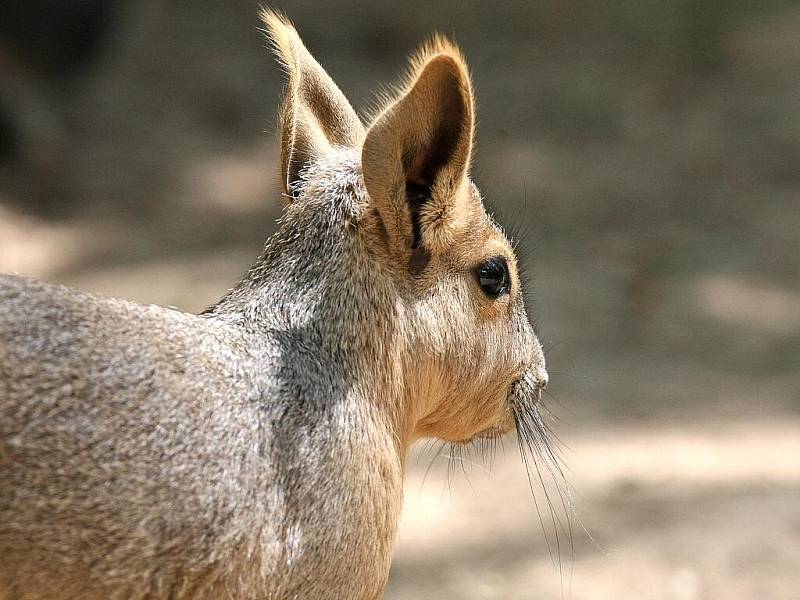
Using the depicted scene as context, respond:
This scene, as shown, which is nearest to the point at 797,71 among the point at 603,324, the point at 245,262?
the point at 603,324

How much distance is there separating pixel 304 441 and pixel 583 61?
5.99 m

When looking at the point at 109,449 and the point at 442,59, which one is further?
the point at 442,59

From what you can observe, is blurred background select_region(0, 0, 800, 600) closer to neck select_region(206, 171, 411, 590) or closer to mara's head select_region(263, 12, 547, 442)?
mara's head select_region(263, 12, 547, 442)

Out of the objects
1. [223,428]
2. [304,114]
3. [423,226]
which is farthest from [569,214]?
[223,428]

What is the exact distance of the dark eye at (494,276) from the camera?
2.20 meters

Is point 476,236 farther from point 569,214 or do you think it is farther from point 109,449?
point 569,214

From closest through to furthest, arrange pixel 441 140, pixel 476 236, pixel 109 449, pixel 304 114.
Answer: pixel 109 449, pixel 441 140, pixel 476 236, pixel 304 114

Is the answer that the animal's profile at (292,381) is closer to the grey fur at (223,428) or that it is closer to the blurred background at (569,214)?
the grey fur at (223,428)

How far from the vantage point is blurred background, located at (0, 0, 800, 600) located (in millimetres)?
3863

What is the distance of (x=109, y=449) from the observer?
1.66 metres

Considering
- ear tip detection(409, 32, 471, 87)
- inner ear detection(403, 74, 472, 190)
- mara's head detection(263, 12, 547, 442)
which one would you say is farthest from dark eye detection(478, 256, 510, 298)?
ear tip detection(409, 32, 471, 87)

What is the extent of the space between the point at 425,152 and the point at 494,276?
0.31 meters

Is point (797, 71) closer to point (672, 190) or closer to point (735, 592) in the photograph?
point (672, 190)

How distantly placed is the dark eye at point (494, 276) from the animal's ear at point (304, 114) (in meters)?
0.39
